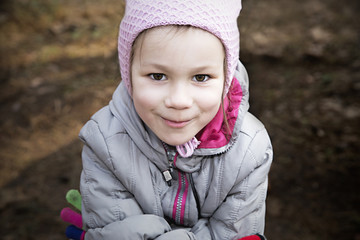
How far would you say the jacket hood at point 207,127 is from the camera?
1426 mm

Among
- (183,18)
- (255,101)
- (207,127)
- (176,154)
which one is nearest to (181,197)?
(176,154)

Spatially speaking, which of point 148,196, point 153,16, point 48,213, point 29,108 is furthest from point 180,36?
point 29,108

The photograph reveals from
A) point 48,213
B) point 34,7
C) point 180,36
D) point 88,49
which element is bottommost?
point 48,213

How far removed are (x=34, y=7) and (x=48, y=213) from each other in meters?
2.76

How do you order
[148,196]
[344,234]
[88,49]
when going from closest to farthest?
[148,196] < [344,234] < [88,49]

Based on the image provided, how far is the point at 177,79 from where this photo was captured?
1193mm

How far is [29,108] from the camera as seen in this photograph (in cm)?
313

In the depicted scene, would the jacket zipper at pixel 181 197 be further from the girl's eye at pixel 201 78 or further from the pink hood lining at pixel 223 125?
the girl's eye at pixel 201 78

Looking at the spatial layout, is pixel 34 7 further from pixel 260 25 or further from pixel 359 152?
pixel 359 152

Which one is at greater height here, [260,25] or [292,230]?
[260,25]

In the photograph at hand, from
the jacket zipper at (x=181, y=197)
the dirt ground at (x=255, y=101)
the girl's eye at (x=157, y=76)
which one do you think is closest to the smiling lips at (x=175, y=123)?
the girl's eye at (x=157, y=76)

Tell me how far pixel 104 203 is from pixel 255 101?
1.94 meters

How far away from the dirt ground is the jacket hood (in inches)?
9.8

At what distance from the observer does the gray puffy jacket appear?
1428 mm
